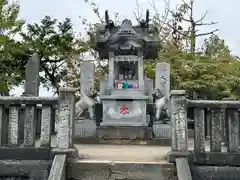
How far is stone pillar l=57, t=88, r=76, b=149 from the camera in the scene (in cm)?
630

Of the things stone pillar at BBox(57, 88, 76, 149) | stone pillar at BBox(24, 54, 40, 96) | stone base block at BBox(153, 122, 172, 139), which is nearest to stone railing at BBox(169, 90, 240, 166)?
stone pillar at BBox(57, 88, 76, 149)

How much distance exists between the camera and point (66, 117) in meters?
6.37

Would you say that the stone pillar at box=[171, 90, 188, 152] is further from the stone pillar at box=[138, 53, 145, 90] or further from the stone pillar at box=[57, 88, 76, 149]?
the stone pillar at box=[138, 53, 145, 90]

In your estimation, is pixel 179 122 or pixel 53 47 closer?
pixel 179 122

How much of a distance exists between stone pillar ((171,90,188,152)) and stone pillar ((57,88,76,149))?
6.36ft

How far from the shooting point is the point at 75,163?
607cm

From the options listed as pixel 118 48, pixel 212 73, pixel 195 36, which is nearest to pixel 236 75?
pixel 212 73

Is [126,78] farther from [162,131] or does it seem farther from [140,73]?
[162,131]

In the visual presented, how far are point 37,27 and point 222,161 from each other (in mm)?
23374

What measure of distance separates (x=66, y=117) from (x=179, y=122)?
7.01 ft

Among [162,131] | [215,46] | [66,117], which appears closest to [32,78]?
[162,131]

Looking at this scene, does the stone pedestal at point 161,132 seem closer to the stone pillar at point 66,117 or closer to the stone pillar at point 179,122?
Answer: the stone pillar at point 179,122

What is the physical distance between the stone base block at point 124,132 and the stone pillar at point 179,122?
436 cm

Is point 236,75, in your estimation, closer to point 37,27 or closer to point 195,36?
point 195,36
